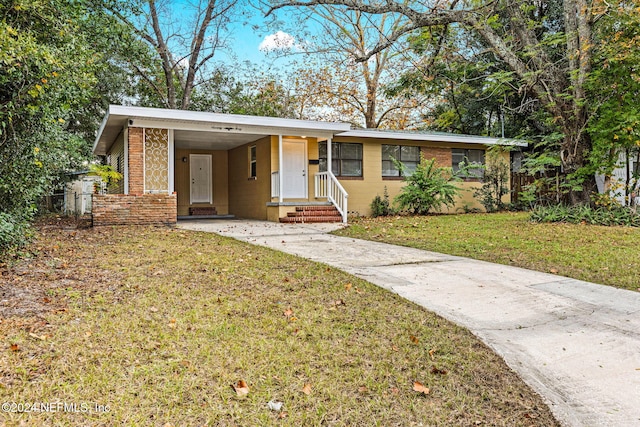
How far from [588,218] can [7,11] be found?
12519 millimetres

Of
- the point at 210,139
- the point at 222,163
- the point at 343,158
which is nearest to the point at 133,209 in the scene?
the point at 210,139

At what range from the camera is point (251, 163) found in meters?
14.2

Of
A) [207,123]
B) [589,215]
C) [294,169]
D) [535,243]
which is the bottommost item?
[535,243]

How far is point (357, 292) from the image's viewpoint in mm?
4582

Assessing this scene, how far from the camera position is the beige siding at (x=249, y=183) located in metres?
13.1

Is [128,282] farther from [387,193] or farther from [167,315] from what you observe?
[387,193]

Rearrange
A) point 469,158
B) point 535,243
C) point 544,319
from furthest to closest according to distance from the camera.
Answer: point 469,158, point 535,243, point 544,319

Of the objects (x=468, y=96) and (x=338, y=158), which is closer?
(x=338, y=158)

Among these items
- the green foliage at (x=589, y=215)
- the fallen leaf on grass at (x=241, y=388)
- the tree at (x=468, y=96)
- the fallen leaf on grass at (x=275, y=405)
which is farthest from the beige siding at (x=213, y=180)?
the fallen leaf on grass at (x=275, y=405)

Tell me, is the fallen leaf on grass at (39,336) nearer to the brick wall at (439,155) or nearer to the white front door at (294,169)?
the white front door at (294,169)

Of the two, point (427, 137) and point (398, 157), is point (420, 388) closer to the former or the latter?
point (398, 157)

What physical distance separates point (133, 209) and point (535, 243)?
8.64 metres

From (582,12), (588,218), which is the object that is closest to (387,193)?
(588,218)

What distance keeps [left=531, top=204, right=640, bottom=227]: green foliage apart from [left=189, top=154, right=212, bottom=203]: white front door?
10.6 metres
